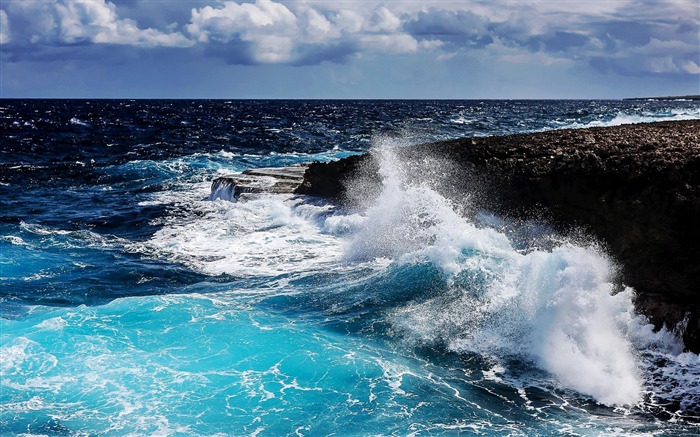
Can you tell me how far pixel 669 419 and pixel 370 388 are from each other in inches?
149

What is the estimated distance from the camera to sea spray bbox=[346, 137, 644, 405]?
31.3 feet

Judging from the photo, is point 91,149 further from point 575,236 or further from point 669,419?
point 669,419

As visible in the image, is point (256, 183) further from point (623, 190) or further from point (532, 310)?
point (532, 310)

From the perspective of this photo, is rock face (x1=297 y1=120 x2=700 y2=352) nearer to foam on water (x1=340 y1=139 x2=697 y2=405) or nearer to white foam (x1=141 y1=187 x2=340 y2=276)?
foam on water (x1=340 y1=139 x2=697 y2=405)

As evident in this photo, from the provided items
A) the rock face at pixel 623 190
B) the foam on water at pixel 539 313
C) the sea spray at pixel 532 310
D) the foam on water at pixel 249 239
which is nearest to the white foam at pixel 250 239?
the foam on water at pixel 249 239

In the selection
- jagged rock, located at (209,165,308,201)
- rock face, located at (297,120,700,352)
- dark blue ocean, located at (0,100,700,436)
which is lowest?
dark blue ocean, located at (0,100,700,436)

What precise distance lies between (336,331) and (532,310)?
3.25 m

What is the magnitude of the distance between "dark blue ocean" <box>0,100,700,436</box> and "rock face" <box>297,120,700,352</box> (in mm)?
440

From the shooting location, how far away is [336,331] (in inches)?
440

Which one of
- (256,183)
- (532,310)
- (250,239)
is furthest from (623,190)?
(256,183)

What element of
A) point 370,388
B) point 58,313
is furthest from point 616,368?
point 58,313

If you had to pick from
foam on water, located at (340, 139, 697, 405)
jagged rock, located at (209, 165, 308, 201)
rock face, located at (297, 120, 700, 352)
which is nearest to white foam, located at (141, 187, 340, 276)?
jagged rock, located at (209, 165, 308, 201)

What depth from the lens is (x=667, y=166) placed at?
13.0 m

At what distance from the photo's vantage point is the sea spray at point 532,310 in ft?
31.3
